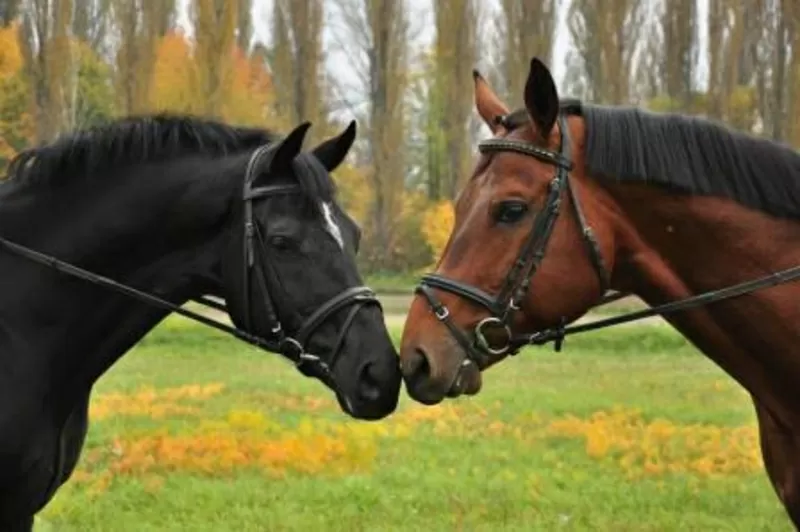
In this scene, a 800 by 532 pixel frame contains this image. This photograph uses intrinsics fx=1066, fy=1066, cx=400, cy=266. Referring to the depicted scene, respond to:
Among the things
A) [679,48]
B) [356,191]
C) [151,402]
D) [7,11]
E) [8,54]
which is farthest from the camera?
[356,191]

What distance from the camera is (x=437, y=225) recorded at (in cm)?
2736

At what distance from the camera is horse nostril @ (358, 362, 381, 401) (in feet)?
12.2

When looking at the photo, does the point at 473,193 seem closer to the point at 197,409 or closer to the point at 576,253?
the point at 576,253

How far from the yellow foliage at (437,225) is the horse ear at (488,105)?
2063 centimetres

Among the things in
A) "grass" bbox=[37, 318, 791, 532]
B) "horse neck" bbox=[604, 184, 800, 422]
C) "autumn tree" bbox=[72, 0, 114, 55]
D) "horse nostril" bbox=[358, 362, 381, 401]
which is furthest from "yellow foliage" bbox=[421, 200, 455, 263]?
"horse neck" bbox=[604, 184, 800, 422]

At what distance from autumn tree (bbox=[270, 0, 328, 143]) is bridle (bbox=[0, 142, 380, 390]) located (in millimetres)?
26668

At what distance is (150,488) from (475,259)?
15.5 ft

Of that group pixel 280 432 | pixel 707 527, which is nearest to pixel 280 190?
pixel 707 527

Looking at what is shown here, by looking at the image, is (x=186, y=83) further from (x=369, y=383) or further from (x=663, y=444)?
(x=369, y=383)

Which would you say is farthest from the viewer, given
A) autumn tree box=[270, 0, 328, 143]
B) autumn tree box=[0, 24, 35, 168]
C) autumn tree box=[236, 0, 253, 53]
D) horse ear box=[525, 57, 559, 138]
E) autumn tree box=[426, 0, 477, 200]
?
autumn tree box=[426, 0, 477, 200]

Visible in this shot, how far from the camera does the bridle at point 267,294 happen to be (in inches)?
149

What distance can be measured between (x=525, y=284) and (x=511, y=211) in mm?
234

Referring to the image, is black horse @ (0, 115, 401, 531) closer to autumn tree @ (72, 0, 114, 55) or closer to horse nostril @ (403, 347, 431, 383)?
horse nostril @ (403, 347, 431, 383)

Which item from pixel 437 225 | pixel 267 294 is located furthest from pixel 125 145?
pixel 437 225
